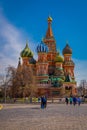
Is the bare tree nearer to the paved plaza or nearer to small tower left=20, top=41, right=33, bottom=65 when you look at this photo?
small tower left=20, top=41, right=33, bottom=65

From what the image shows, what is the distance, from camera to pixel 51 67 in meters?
104

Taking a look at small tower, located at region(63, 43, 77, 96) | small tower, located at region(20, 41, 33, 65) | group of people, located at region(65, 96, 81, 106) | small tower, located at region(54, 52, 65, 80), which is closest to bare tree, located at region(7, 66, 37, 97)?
small tower, located at region(63, 43, 77, 96)

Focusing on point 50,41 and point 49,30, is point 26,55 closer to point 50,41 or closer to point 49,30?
point 50,41

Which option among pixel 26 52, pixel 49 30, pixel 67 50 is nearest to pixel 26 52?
pixel 26 52

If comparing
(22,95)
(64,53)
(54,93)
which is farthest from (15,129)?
(64,53)

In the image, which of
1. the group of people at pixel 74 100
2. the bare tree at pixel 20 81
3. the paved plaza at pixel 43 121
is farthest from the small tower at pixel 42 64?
the paved plaza at pixel 43 121

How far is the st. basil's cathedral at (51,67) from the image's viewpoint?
93500mm

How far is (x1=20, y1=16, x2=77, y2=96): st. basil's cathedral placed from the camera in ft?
307

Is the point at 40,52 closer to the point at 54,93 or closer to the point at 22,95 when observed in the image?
the point at 54,93

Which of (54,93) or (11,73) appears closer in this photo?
(11,73)

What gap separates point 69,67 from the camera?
10525cm

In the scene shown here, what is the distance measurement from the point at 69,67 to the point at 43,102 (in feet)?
233

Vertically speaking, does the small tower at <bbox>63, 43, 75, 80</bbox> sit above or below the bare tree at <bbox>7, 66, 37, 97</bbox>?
above

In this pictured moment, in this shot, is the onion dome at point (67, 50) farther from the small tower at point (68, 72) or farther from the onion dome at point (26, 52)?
the onion dome at point (26, 52)
